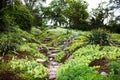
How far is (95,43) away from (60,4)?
35.9 metres

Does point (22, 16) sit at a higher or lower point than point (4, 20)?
higher

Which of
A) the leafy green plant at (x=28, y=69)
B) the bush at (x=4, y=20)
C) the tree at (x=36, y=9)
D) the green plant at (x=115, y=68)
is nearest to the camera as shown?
the green plant at (x=115, y=68)

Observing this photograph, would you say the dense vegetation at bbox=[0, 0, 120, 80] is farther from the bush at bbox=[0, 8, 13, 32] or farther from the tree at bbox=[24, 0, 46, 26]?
the tree at bbox=[24, 0, 46, 26]

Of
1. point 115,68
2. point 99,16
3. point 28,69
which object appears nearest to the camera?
point 115,68

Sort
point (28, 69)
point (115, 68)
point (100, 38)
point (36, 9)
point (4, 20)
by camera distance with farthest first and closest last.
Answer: point (36, 9), point (4, 20), point (100, 38), point (28, 69), point (115, 68)

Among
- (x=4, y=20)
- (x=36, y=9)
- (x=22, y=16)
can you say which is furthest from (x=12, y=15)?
(x=36, y=9)

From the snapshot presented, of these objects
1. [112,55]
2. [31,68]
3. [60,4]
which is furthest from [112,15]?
[31,68]

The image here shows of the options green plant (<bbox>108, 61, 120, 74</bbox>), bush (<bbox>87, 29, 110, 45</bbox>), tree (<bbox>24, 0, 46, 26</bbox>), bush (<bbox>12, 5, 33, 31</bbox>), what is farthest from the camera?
tree (<bbox>24, 0, 46, 26</bbox>)

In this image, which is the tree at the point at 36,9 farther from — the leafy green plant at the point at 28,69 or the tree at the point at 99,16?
the leafy green plant at the point at 28,69

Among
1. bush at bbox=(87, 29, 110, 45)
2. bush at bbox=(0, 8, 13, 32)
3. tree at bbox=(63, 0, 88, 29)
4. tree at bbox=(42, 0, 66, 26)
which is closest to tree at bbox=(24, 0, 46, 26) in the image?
tree at bbox=(42, 0, 66, 26)

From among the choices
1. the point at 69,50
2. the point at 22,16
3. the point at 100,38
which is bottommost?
the point at 69,50

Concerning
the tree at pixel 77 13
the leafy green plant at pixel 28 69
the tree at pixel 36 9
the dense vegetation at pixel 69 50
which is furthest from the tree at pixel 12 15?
the tree at pixel 36 9

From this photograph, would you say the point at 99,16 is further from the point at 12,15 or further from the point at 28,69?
the point at 28,69

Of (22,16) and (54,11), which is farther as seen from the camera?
(54,11)
